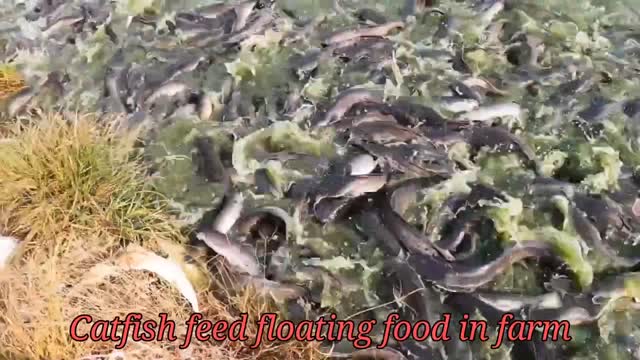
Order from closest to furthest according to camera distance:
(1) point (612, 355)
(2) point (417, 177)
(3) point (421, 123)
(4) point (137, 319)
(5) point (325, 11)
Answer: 1. (1) point (612, 355)
2. (4) point (137, 319)
3. (2) point (417, 177)
4. (3) point (421, 123)
5. (5) point (325, 11)

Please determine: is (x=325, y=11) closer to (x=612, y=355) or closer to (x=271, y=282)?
(x=271, y=282)

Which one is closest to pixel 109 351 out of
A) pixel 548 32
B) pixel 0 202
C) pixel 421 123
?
pixel 0 202

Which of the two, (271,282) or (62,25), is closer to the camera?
(271,282)

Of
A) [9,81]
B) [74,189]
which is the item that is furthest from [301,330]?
[9,81]

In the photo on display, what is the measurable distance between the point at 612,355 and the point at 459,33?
1513 mm

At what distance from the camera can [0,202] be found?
2.26 m

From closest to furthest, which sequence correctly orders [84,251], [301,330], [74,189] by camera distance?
[301,330]
[84,251]
[74,189]

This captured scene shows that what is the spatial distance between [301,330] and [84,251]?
66cm

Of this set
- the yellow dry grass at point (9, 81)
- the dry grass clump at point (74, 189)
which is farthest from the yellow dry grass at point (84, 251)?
the yellow dry grass at point (9, 81)

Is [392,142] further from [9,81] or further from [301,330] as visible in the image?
[9,81]

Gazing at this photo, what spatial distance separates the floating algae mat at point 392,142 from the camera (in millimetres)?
1979

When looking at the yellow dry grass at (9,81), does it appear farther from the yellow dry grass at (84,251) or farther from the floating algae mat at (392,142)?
the yellow dry grass at (84,251)

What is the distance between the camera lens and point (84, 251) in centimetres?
213

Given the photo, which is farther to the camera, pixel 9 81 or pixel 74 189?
pixel 9 81
